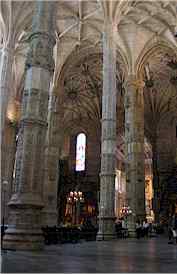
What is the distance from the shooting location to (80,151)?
44.8 m

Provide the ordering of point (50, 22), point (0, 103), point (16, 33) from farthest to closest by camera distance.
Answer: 1. point (16, 33)
2. point (0, 103)
3. point (50, 22)

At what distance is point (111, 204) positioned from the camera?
58.2 feet

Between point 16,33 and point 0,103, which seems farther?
point 16,33

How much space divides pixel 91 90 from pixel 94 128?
6.33m

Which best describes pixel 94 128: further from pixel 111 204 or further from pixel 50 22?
pixel 50 22

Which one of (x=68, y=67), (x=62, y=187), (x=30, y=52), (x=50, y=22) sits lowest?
(x=62, y=187)

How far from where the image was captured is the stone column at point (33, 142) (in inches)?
361

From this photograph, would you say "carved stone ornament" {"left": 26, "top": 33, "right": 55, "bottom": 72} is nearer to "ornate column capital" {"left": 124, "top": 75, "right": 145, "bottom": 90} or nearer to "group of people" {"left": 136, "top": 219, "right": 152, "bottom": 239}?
"group of people" {"left": 136, "top": 219, "right": 152, "bottom": 239}

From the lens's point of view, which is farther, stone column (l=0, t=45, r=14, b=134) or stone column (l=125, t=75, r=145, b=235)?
stone column (l=125, t=75, r=145, b=235)

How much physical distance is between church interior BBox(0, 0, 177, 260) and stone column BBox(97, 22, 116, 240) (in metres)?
0.06

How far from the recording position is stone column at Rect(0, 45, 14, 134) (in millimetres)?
23594

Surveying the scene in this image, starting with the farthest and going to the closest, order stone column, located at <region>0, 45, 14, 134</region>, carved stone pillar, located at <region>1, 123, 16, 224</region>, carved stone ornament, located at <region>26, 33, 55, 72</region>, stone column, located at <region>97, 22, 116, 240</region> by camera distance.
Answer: carved stone pillar, located at <region>1, 123, 16, 224</region>, stone column, located at <region>0, 45, 14, 134</region>, stone column, located at <region>97, 22, 116, 240</region>, carved stone ornament, located at <region>26, 33, 55, 72</region>

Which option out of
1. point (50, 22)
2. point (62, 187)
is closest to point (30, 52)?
point (50, 22)

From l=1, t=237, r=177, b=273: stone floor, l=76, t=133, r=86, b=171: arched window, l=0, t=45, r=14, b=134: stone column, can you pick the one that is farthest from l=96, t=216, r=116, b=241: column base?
l=76, t=133, r=86, b=171: arched window
